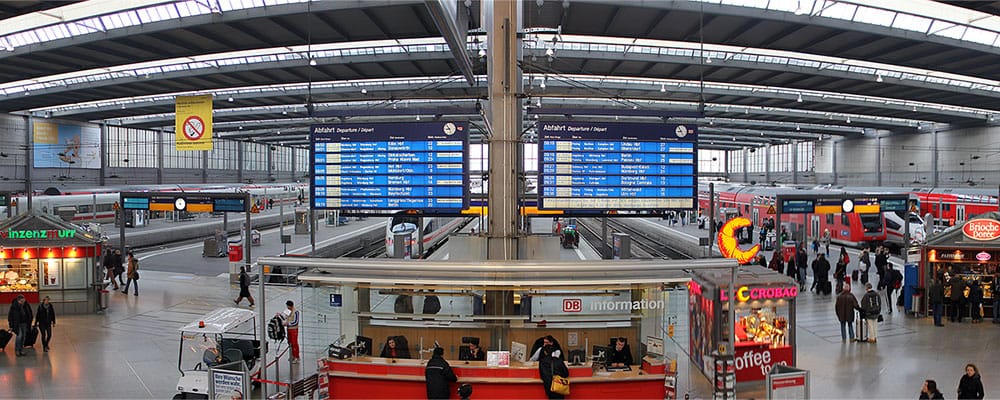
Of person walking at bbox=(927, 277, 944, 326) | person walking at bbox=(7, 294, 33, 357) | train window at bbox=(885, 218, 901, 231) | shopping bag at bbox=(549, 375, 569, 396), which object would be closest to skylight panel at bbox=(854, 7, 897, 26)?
person walking at bbox=(927, 277, 944, 326)

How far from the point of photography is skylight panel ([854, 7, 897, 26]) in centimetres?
1953

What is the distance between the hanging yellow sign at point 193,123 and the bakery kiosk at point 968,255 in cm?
2320

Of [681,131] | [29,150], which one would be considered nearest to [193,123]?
[681,131]

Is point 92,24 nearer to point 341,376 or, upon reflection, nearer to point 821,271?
point 341,376

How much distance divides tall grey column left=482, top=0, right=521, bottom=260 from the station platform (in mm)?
3412

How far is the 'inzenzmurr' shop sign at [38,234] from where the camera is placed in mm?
16234

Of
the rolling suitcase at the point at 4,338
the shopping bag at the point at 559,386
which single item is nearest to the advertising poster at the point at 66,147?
the rolling suitcase at the point at 4,338

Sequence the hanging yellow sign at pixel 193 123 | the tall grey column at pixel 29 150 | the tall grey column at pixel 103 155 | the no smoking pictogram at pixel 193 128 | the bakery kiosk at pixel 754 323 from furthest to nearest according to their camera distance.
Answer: the tall grey column at pixel 103 155, the tall grey column at pixel 29 150, the no smoking pictogram at pixel 193 128, the hanging yellow sign at pixel 193 123, the bakery kiosk at pixel 754 323

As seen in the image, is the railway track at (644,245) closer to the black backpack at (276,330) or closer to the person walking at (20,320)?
the black backpack at (276,330)

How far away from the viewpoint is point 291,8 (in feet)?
61.5

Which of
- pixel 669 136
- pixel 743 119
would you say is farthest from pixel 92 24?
pixel 743 119

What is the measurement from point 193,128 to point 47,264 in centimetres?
922

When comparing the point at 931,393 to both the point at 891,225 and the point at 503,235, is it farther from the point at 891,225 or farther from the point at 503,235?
the point at 891,225

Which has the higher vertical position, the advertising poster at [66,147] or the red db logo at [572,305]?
the advertising poster at [66,147]
